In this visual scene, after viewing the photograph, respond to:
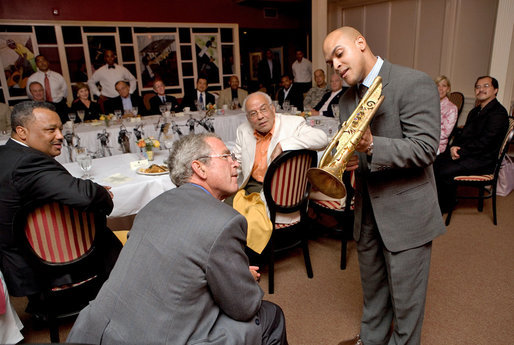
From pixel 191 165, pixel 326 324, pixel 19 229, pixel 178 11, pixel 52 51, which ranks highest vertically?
pixel 178 11

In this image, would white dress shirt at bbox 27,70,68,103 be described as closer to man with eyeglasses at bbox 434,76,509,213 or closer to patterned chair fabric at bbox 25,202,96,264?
patterned chair fabric at bbox 25,202,96,264

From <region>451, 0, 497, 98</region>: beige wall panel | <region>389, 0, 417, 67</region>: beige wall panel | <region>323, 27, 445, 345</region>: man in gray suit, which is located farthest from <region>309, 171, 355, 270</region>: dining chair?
<region>389, 0, 417, 67</region>: beige wall panel

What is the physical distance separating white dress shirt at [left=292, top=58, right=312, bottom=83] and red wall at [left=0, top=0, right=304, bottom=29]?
5.98ft

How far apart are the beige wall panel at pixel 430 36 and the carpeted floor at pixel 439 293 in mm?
3572

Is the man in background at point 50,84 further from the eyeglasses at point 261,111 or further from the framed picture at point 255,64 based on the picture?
the framed picture at point 255,64

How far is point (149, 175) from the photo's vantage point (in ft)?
7.90

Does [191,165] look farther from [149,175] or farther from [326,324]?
[326,324]

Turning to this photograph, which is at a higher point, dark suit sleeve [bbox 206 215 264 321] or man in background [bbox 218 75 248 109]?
man in background [bbox 218 75 248 109]

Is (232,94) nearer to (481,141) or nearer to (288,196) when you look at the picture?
(481,141)

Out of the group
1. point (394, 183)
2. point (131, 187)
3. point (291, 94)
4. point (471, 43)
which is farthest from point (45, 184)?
Result: point (471, 43)

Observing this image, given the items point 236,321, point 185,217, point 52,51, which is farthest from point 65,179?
point 52,51

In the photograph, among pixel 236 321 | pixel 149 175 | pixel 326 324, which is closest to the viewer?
pixel 236 321

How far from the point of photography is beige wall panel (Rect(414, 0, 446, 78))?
18.5 ft

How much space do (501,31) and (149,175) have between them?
4.49 meters
